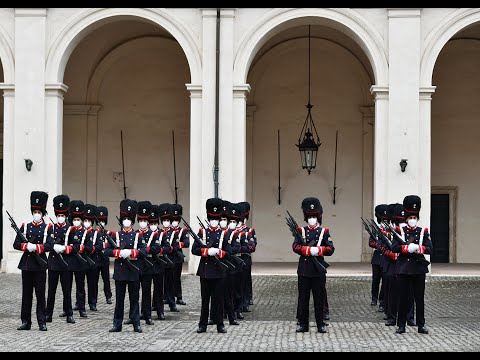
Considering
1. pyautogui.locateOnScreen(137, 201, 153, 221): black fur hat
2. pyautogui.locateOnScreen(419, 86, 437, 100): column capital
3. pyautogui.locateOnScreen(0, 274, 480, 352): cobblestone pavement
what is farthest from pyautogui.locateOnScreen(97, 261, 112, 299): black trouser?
pyautogui.locateOnScreen(419, 86, 437, 100): column capital

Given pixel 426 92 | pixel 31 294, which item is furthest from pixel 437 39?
pixel 31 294

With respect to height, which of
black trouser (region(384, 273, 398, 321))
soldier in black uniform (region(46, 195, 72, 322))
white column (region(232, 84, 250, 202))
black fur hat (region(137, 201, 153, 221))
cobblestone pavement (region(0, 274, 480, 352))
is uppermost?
white column (region(232, 84, 250, 202))

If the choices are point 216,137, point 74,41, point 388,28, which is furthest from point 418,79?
point 74,41

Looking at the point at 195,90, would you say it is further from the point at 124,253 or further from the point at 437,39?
the point at 124,253

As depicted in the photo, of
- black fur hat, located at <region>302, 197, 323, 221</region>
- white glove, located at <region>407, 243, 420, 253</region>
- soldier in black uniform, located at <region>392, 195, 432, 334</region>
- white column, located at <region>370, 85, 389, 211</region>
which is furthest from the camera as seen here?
white column, located at <region>370, 85, 389, 211</region>

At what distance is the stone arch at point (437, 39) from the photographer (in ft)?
58.0

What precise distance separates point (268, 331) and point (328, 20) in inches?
387

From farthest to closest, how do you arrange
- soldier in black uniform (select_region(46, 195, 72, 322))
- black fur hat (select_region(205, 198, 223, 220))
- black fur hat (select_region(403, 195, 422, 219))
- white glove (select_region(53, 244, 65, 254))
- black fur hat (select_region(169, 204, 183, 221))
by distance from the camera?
black fur hat (select_region(169, 204, 183, 221)), soldier in black uniform (select_region(46, 195, 72, 322)), white glove (select_region(53, 244, 65, 254)), black fur hat (select_region(205, 198, 223, 220)), black fur hat (select_region(403, 195, 422, 219))

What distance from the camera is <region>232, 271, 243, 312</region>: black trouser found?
11.7 metres

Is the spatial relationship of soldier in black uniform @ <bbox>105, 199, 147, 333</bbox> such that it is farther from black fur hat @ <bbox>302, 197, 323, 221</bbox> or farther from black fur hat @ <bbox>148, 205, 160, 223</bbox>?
black fur hat @ <bbox>302, 197, 323, 221</bbox>

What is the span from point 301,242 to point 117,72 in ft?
43.7

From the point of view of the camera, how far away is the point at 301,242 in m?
9.94

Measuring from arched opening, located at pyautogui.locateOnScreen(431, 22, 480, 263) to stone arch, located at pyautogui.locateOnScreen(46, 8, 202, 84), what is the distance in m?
7.05

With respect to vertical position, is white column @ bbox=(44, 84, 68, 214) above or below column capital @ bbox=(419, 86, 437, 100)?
below
